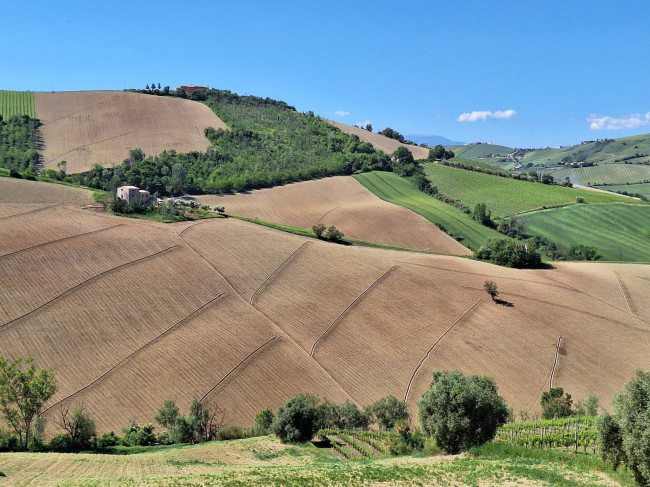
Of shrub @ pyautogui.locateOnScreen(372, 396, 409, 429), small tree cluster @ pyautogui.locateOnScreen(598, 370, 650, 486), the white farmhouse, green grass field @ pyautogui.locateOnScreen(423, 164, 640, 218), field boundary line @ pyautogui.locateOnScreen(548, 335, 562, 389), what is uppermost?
green grass field @ pyautogui.locateOnScreen(423, 164, 640, 218)

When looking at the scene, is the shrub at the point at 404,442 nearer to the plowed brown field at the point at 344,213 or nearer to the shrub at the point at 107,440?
the shrub at the point at 107,440

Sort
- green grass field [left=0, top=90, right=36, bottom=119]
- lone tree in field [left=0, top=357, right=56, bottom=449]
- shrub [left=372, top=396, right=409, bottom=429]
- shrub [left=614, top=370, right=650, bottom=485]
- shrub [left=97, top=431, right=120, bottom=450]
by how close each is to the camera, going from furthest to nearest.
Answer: green grass field [left=0, top=90, right=36, bottom=119] < shrub [left=372, top=396, right=409, bottom=429] < shrub [left=97, top=431, right=120, bottom=450] < lone tree in field [left=0, top=357, right=56, bottom=449] < shrub [left=614, top=370, right=650, bottom=485]

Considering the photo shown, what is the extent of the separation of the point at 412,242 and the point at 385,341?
52.3 meters

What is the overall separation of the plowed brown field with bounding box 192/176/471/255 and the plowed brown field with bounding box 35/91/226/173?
127 feet

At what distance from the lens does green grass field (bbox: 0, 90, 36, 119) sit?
18312 centimetres

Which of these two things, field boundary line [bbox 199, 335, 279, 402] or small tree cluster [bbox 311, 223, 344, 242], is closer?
field boundary line [bbox 199, 335, 279, 402]

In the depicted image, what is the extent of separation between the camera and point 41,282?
233 feet

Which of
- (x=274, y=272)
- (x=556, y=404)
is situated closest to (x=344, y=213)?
(x=274, y=272)

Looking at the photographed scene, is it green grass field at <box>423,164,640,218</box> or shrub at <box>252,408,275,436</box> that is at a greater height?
green grass field at <box>423,164,640,218</box>

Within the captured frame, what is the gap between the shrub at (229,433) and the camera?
175 ft

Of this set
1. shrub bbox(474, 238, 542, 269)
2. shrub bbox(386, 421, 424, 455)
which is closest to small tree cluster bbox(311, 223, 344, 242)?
shrub bbox(474, 238, 542, 269)

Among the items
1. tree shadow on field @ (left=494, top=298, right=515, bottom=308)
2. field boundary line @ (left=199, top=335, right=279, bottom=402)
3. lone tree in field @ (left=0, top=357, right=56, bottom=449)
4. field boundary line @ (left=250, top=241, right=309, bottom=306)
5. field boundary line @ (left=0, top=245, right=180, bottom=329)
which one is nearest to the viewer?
lone tree in field @ (left=0, top=357, right=56, bottom=449)

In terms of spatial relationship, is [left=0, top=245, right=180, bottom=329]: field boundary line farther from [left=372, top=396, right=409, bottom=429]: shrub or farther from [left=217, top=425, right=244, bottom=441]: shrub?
[left=372, top=396, right=409, bottom=429]: shrub

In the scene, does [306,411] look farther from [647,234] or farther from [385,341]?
[647,234]
